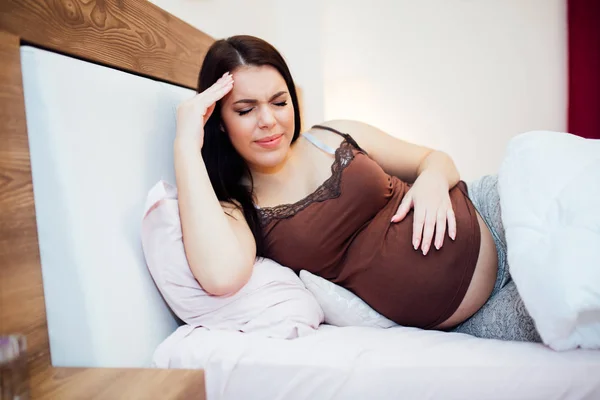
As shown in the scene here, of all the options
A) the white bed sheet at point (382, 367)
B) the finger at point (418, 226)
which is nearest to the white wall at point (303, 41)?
the finger at point (418, 226)

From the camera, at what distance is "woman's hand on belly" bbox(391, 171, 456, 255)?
41.9 inches

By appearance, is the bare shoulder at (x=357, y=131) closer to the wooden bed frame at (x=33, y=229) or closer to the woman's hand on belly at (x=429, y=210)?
the woman's hand on belly at (x=429, y=210)

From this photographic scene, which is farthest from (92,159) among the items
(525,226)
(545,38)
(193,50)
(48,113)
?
(545,38)

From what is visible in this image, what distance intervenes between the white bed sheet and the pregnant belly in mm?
132

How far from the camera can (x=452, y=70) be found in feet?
9.00

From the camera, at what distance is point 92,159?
35.8 inches

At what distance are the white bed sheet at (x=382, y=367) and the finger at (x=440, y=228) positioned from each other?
229 millimetres

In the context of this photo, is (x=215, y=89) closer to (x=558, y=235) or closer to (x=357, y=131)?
(x=357, y=131)

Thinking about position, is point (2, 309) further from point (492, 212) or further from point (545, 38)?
point (545, 38)

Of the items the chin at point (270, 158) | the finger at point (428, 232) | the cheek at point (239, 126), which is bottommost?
the finger at point (428, 232)

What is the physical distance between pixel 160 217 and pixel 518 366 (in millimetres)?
766

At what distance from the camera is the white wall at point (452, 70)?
2.64 m

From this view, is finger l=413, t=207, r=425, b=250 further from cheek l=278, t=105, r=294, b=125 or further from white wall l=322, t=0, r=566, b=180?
white wall l=322, t=0, r=566, b=180

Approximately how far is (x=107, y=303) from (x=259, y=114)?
0.58 m
